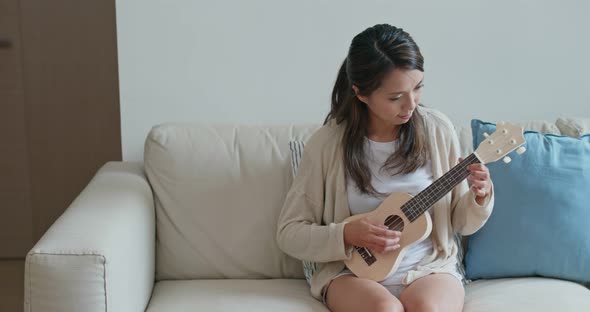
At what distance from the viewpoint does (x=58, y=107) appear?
3.68 meters

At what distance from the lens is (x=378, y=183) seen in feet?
6.86

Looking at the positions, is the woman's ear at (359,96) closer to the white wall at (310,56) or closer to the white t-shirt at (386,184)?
the white t-shirt at (386,184)

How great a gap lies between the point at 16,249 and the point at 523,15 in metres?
2.50

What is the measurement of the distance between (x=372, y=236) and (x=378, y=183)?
19 cm

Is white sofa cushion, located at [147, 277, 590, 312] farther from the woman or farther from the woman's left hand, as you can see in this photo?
the woman's left hand

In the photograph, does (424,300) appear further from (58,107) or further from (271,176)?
(58,107)

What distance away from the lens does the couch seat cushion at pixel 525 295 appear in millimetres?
1941

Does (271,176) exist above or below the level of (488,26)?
below

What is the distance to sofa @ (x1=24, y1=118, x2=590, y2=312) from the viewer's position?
199 centimetres

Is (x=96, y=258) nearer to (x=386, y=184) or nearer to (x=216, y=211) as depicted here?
(x=216, y=211)

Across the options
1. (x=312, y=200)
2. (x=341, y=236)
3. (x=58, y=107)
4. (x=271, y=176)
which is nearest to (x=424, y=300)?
(x=341, y=236)

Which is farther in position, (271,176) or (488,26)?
(488,26)

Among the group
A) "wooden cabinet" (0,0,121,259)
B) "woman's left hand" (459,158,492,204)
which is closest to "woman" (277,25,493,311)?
"woman's left hand" (459,158,492,204)

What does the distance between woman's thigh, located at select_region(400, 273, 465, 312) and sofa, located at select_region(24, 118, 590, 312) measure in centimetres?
6
